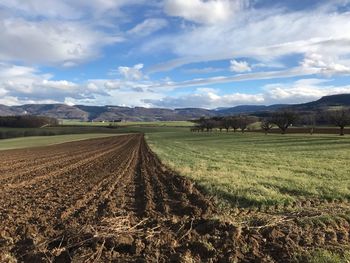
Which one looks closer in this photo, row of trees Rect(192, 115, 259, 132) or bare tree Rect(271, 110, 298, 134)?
bare tree Rect(271, 110, 298, 134)

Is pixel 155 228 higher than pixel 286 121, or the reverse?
pixel 155 228

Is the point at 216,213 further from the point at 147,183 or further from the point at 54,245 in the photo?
the point at 147,183

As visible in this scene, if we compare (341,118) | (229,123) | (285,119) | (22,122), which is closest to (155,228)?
(341,118)

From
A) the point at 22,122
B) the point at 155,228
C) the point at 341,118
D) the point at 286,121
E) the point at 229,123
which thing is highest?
the point at 341,118

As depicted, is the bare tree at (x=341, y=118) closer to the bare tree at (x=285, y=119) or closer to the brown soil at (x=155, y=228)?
the bare tree at (x=285, y=119)

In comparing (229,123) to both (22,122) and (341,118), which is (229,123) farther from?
(22,122)

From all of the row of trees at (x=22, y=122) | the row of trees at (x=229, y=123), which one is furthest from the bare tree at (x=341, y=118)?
the row of trees at (x=22, y=122)

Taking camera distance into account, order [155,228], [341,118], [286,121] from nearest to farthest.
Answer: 1. [155,228]
2. [341,118]
3. [286,121]

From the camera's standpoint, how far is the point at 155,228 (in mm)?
10477

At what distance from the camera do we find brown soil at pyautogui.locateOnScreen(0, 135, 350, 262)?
8648 mm

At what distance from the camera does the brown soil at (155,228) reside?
28.4ft

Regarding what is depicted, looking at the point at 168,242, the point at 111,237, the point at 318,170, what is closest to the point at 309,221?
the point at 168,242

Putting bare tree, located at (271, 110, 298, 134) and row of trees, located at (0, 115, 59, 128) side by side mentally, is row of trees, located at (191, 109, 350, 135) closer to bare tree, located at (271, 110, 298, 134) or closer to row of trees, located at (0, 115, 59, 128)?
bare tree, located at (271, 110, 298, 134)

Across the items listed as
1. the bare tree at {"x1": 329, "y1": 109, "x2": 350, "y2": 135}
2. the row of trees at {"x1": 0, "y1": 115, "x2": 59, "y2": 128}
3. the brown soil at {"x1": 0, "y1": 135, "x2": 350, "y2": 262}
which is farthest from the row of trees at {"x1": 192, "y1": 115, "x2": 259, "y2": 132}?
the brown soil at {"x1": 0, "y1": 135, "x2": 350, "y2": 262}
